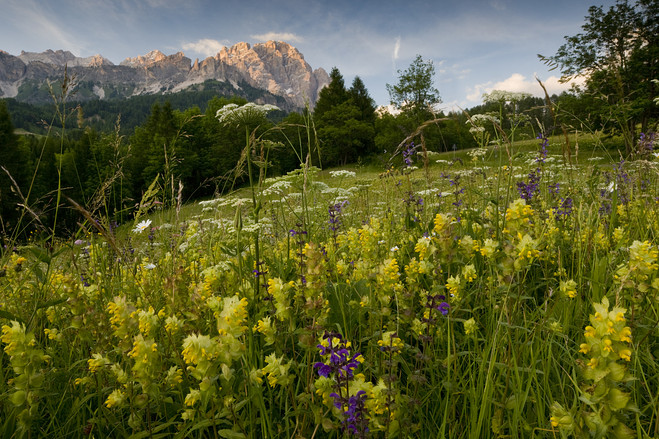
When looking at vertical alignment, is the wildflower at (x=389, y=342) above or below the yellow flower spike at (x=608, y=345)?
below

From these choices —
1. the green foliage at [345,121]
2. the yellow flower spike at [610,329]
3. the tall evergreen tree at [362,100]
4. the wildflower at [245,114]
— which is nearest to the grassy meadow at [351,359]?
the yellow flower spike at [610,329]

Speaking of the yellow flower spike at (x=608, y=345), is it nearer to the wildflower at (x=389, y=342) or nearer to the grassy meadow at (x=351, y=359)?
the grassy meadow at (x=351, y=359)

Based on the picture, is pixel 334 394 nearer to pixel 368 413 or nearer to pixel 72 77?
pixel 368 413

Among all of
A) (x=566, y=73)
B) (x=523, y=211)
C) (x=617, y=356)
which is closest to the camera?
(x=617, y=356)

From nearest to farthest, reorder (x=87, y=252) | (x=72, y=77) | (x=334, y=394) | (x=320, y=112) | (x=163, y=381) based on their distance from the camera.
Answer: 1. (x=334, y=394)
2. (x=163, y=381)
3. (x=72, y=77)
4. (x=87, y=252)
5. (x=320, y=112)

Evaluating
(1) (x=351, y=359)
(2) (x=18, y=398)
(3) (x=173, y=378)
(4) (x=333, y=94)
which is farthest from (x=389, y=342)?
(4) (x=333, y=94)

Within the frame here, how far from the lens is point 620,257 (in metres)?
2.67

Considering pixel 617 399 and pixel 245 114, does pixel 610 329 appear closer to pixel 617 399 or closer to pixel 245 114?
pixel 617 399

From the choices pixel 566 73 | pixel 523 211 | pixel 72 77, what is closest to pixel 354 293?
pixel 523 211

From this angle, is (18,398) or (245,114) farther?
(245,114)

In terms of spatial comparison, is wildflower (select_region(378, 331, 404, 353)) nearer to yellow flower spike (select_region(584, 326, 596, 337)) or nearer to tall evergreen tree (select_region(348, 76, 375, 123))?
yellow flower spike (select_region(584, 326, 596, 337))

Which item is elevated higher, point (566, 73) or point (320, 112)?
point (320, 112)

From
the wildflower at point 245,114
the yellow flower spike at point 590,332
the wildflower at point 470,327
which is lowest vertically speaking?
the wildflower at point 470,327

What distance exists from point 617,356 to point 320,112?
2377 inches
